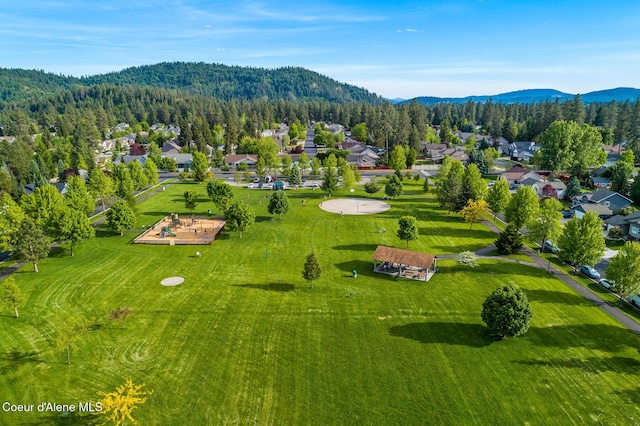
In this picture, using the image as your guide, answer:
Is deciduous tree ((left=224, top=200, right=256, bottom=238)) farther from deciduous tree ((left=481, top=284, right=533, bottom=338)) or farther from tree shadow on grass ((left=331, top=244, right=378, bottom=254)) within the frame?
deciduous tree ((left=481, top=284, right=533, bottom=338))

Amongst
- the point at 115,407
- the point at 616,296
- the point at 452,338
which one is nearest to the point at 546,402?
the point at 452,338

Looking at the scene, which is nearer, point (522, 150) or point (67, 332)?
point (67, 332)

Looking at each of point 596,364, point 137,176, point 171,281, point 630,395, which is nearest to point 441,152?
point 137,176

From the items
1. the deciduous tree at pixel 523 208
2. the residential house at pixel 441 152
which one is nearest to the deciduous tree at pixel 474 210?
the deciduous tree at pixel 523 208

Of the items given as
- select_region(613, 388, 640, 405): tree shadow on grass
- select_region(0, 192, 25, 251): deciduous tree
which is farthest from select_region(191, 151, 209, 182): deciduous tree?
select_region(613, 388, 640, 405): tree shadow on grass

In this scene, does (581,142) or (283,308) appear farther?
(581,142)

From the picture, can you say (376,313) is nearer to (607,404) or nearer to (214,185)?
(607,404)

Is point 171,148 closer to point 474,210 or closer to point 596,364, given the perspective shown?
point 474,210

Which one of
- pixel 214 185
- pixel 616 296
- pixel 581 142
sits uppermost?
pixel 581 142
